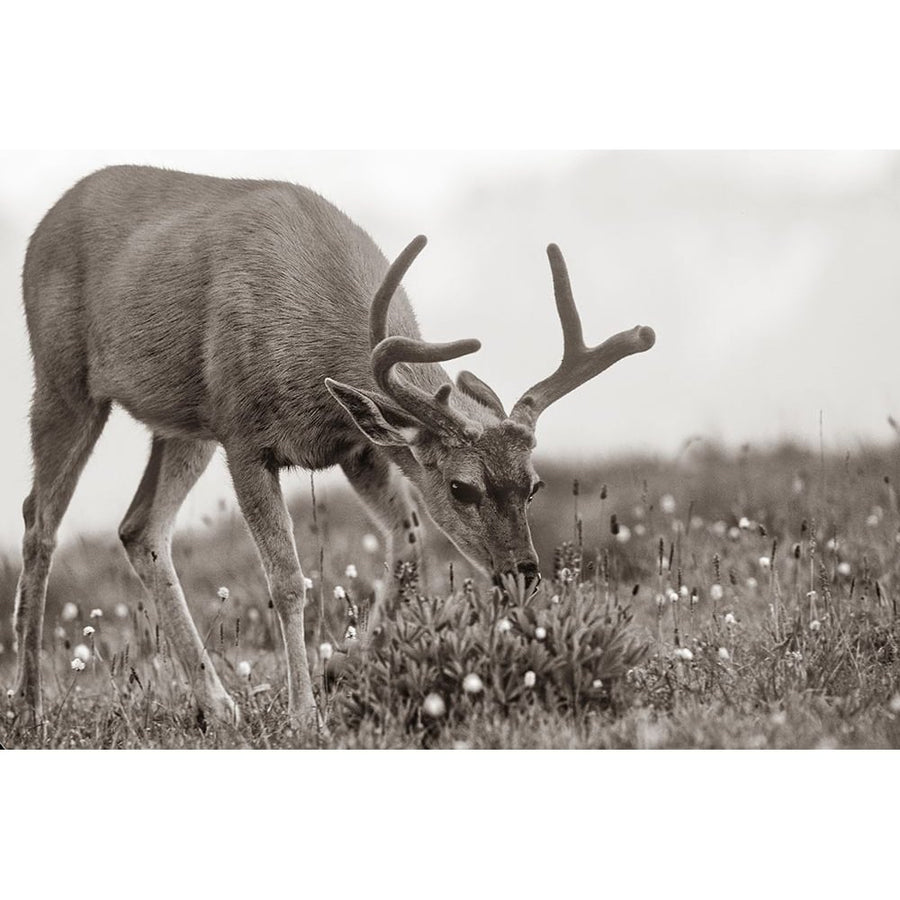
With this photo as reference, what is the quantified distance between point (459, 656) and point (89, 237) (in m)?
2.70

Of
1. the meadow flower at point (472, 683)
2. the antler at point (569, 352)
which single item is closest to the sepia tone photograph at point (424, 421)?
the antler at point (569, 352)

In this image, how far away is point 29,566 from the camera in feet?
20.0

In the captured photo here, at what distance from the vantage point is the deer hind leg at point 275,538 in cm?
566

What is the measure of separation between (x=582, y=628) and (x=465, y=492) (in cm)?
78

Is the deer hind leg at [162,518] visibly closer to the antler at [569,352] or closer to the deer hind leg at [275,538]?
the deer hind leg at [275,538]

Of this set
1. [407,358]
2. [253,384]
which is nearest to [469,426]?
[407,358]

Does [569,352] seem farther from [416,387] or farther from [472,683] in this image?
[472,683]

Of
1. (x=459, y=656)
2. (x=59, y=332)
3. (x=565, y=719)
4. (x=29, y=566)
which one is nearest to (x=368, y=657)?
(x=459, y=656)

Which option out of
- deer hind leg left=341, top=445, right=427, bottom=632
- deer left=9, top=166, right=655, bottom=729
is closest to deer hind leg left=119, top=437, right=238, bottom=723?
deer left=9, top=166, right=655, bottom=729

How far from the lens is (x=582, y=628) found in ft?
16.7

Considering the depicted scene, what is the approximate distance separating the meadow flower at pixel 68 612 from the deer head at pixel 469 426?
1.60 metres

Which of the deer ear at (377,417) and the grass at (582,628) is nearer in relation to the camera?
the grass at (582,628)

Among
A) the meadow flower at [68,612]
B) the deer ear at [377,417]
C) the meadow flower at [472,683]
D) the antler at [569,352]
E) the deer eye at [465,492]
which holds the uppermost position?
the antler at [569,352]

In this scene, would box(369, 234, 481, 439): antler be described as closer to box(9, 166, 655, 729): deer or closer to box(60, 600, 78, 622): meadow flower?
box(9, 166, 655, 729): deer
